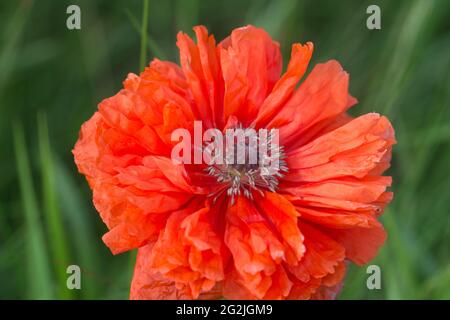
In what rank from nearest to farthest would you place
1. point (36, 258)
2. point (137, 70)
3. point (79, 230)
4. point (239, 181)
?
1. point (239, 181)
2. point (36, 258)
3. point (79, 230)
4. point (137, 70)

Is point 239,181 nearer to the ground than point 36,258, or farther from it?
farther from it

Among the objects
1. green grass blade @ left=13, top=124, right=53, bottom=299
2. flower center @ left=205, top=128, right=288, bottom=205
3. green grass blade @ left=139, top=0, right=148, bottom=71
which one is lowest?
green grass blade @ left=13, top=124, right=53, bottom=299

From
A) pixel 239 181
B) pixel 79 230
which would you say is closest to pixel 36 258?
pixel 79 230

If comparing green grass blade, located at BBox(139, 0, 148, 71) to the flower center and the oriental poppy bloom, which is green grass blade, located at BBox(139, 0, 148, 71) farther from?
the flower center

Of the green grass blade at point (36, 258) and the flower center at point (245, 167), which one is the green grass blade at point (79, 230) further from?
the flower center at point (245, 167)

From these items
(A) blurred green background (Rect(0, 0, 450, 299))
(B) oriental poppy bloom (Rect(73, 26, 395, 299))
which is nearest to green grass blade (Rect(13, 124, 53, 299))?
(A) blurred green background (Rect(0, 0, 450, 299))

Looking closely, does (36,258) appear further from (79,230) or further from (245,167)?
(245,167)

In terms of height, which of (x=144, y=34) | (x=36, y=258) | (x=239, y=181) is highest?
(x=144, y=34)
